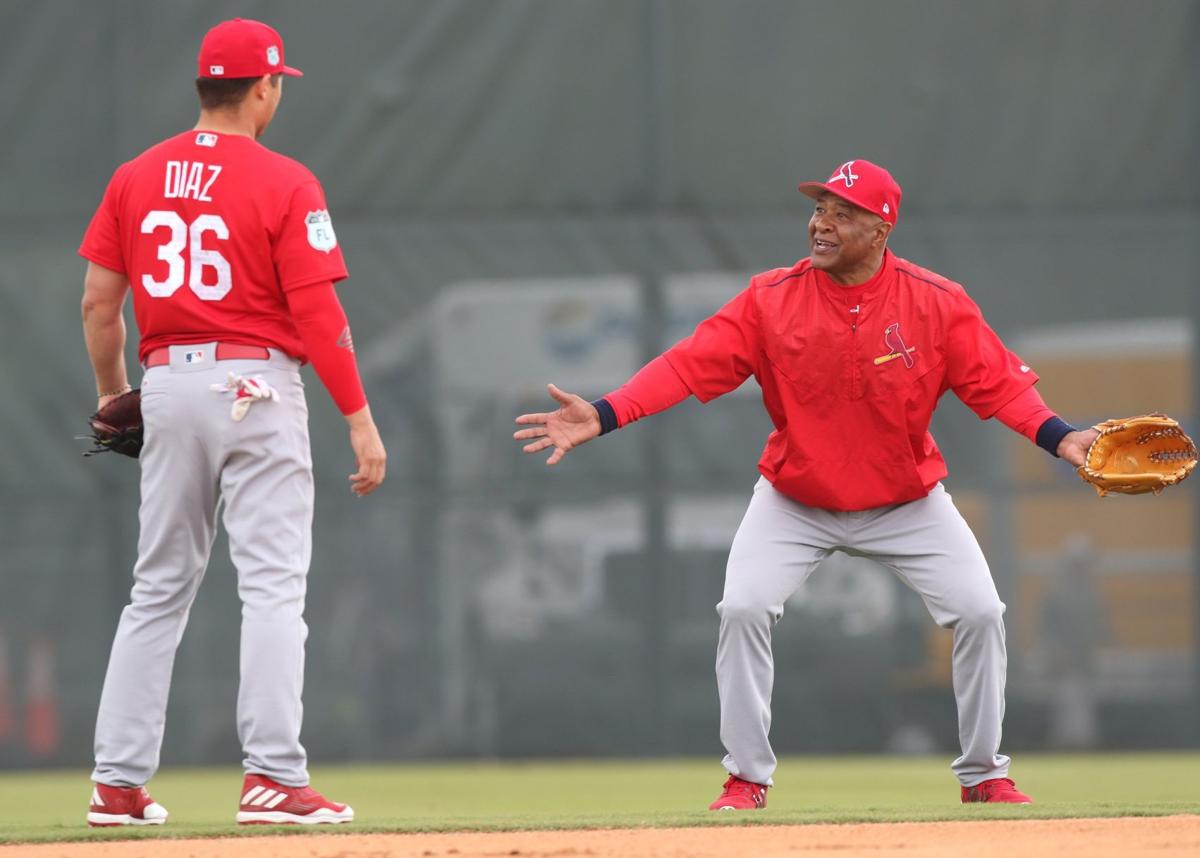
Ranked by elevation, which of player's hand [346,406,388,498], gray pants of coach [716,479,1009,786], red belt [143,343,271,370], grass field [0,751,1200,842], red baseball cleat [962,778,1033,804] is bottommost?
grass field [0,751,1200,842]

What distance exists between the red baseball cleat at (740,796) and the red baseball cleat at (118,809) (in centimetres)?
145

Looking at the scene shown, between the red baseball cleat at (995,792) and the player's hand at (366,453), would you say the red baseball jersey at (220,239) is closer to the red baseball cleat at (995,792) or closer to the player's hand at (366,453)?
the player's hand at (366,453)

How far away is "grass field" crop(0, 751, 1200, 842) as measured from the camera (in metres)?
4.80

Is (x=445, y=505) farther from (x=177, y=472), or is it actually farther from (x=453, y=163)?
(x=177, y=472)

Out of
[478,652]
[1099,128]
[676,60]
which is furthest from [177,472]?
[1099,128]

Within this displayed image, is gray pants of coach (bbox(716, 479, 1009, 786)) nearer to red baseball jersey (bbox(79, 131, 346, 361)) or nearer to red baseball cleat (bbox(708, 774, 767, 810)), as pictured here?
red baseball cleat (bbox(708, 774, 767, 810))

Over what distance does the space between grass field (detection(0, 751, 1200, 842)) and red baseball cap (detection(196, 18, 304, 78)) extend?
184 cm

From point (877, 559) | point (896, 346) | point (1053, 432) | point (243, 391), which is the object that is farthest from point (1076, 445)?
point (243, 391)

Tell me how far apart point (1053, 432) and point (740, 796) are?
1297 mm

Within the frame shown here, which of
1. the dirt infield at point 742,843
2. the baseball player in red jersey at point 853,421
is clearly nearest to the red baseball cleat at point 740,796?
the baseball player in red jersey at point 853,421

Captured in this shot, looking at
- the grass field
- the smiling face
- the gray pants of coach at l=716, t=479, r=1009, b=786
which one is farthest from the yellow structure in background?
the smiling face

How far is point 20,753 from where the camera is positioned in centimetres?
867

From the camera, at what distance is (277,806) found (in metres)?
4.71

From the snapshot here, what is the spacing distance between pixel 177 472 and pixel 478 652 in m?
4.08
